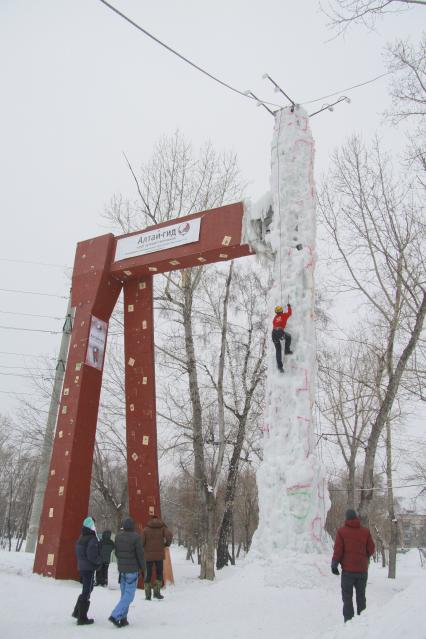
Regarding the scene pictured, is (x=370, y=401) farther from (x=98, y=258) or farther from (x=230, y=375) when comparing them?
(x=98, y=258)

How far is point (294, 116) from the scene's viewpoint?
11.8 meters

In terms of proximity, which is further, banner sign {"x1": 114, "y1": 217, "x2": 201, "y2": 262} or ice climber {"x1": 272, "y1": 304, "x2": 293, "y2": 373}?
banner sign {"x1": 114, "y1": 217, "x2": 201, "y2": 262}

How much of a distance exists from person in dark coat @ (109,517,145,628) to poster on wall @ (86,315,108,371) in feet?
19.9

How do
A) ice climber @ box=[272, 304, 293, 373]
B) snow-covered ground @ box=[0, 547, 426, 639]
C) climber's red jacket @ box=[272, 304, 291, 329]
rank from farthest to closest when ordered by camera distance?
climber's red jacket @ box=[272, 304, 291, 329] < ice climber @ box=[272, 304, 293, 373] < snow-covered ground @ box=[0, 547, 426, 639]

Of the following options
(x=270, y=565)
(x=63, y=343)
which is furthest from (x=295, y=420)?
(x=63, y=343)

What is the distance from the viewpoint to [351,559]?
6355 millimetres

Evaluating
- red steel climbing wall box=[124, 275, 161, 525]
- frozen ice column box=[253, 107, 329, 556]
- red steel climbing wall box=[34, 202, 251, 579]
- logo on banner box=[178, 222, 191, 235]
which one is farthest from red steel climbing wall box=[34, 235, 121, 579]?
frozen ice column box=[253, 107, 329, 556]

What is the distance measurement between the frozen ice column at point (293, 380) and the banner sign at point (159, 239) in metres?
2.06

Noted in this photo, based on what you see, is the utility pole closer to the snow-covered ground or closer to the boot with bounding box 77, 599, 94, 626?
the snow-covered ground

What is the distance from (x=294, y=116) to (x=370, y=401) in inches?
532

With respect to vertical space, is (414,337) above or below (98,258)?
below

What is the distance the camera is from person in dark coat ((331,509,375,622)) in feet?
20.8

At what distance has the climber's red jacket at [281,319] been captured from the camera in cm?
1024

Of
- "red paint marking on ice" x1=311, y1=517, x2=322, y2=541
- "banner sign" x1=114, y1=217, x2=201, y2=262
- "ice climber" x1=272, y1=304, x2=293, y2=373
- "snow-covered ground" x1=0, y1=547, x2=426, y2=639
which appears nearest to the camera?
"snow-covered ground" x1=0, y1=547, x2=426, y2=639
